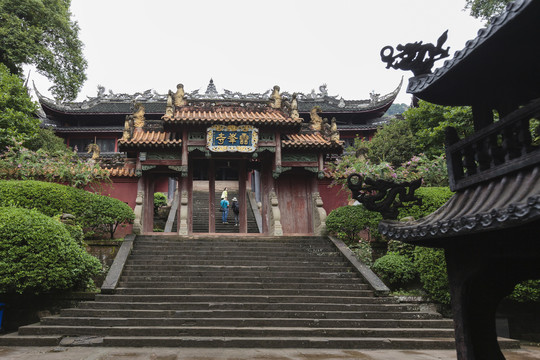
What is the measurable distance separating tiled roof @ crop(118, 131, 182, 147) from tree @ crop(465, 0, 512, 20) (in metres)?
12.2

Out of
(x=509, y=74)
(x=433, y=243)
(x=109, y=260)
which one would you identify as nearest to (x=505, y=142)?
(x=509, y=74)

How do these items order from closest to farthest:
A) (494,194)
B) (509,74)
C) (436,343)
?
(494,194), (509,74), (436,343)

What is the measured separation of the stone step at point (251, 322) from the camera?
736cm

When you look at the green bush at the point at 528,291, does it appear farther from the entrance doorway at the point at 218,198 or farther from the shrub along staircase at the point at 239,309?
the entrance doorway at the point at 218,198

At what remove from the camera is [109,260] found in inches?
412

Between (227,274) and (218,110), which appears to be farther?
(218,110)

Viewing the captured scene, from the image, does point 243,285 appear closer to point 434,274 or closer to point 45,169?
point 434,274

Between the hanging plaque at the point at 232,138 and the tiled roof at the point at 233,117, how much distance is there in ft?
0.84

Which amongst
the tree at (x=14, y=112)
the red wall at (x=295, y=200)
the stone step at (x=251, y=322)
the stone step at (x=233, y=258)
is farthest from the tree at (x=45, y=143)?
the stone step at (x=251, y=322)

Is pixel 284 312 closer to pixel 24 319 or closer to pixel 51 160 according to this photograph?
pixel 24 319

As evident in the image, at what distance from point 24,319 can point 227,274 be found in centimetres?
415

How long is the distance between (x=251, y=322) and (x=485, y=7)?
48.3 feet

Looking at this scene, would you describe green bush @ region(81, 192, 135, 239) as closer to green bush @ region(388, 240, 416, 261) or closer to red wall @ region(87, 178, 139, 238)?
red wall @ region(87, 178, 139, 238)

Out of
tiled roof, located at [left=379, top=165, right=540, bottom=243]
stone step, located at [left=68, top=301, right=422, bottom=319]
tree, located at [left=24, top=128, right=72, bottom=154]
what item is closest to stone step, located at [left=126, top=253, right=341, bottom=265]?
stone step, located at [left=68, top=301, right=422, bottom=319]
